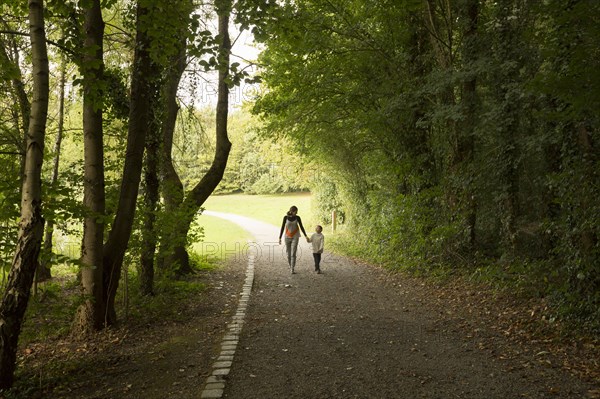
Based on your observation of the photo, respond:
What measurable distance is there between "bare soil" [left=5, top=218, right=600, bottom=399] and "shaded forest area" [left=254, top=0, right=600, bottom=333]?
3.41 ft

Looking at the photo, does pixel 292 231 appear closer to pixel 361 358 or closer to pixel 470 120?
pixel 470 120

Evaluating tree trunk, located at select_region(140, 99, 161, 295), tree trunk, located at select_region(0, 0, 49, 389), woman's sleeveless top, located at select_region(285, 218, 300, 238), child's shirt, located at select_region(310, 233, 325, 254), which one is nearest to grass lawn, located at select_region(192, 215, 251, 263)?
woman's sleeveless top, located at select_region(285, 218, 300, 238)

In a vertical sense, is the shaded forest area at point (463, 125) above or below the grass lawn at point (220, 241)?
above

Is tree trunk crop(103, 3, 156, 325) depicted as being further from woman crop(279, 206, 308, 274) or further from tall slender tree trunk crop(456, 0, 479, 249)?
woman crop(279, 206, 308, 274)

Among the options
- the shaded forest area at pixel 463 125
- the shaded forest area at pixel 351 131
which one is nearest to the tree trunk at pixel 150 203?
the shaded forest area at pixel 351 131

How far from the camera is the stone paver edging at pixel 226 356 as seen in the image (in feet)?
15.9

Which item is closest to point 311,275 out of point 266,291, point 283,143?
point 266,291

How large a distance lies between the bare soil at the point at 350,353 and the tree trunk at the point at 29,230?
2.21 feet

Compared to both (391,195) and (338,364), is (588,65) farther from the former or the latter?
(391,195)

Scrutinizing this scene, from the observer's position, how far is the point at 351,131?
53.0 ft

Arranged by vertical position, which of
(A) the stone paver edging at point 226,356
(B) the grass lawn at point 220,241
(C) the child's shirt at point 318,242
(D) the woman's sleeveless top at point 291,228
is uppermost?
(D) the woman's sleeveless top at point 291,228

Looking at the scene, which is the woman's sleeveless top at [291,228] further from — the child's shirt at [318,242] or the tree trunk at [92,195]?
the tree trunk at [92,195]

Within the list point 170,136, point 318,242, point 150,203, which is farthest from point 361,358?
point 170,136

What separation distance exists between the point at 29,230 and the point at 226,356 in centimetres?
280
